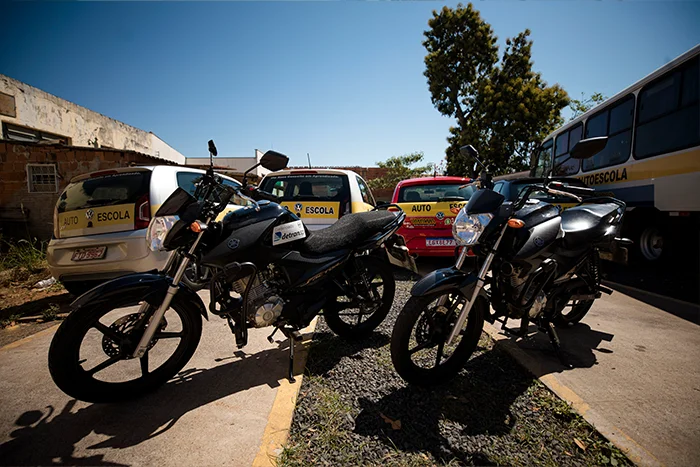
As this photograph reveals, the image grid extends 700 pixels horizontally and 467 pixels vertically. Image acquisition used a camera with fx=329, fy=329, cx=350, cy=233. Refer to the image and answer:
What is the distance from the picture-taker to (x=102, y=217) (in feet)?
12.0

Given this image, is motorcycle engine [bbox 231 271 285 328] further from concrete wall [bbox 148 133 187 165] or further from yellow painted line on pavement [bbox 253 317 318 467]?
concrete wall [bbox 148 133 187 165]

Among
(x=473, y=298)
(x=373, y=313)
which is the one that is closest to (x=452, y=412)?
(x=473, y=298)

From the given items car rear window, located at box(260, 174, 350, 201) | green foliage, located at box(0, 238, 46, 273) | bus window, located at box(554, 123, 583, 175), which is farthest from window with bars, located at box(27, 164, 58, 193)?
bus window, located at box(554, 123, 583, 175)

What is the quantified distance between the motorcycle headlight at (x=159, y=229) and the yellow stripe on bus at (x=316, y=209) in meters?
2.46

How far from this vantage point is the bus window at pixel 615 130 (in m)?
5.94

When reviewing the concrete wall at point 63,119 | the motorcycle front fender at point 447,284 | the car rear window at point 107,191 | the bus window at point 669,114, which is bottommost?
the motorcycle front fender at point 447,284

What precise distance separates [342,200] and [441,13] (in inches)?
754

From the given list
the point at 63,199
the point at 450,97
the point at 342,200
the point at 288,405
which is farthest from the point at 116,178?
the point at 450,97

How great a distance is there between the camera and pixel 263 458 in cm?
159

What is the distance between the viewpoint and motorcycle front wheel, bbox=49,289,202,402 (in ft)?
6.08

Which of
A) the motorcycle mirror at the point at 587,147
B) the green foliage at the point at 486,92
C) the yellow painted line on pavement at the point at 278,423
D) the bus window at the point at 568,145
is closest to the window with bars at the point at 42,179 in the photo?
the yellow painted line on pavement at the point at 278,423

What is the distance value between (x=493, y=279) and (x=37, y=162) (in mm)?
10314

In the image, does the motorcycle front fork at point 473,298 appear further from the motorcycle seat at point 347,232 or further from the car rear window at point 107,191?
the car rear window at point 107,191

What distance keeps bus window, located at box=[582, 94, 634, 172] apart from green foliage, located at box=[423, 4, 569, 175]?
10.3m
